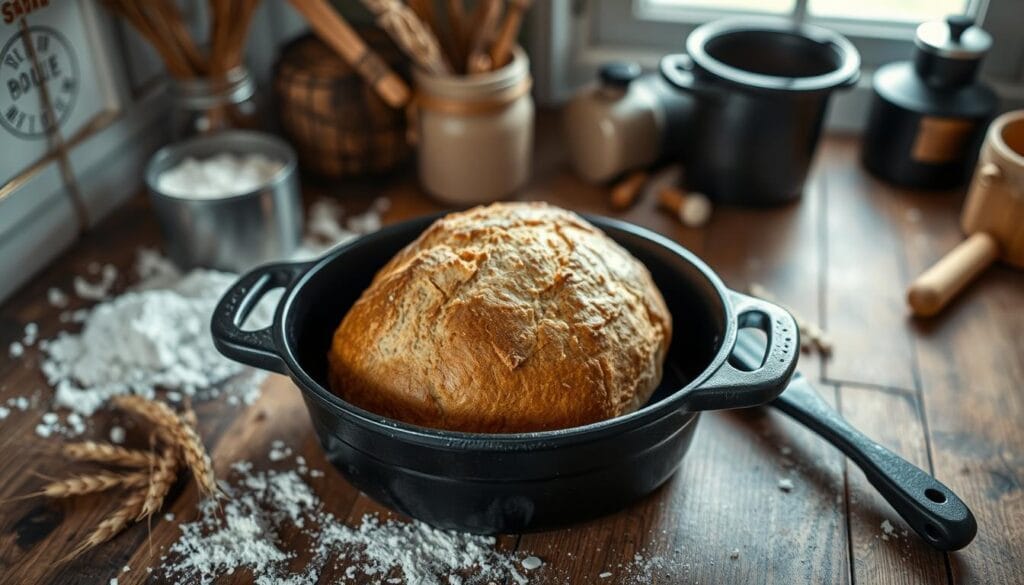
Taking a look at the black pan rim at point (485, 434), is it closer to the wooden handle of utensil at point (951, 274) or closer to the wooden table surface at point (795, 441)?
the wooden table surface at point (795, 441)

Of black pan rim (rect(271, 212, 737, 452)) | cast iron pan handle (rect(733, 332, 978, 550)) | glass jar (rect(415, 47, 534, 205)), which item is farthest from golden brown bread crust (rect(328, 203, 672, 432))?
glass jar (rect(415, 47, 534, 205))

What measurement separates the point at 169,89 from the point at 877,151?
0.98 meters

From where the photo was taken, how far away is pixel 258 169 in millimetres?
1133

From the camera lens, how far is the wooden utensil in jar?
101cm

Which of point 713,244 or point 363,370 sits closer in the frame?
point 363,370

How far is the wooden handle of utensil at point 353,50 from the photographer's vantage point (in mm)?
1096

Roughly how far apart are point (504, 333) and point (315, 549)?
10.0 inches

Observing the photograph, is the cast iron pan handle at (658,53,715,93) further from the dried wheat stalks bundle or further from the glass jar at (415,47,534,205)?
the dried wheat stalks bundle

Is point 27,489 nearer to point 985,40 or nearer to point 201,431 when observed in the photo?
point 201,431

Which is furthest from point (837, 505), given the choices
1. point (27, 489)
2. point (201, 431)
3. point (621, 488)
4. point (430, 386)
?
point (27, 489)

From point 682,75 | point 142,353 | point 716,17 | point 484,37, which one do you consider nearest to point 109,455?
point 142,353

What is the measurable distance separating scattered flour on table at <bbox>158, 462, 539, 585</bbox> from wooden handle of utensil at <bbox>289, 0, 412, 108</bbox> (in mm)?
566

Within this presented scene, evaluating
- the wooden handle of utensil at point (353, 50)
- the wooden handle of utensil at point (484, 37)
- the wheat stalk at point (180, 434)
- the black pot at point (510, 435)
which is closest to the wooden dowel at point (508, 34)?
the wooden handle of utensil at point (484, 37)

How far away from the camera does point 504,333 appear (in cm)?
69
